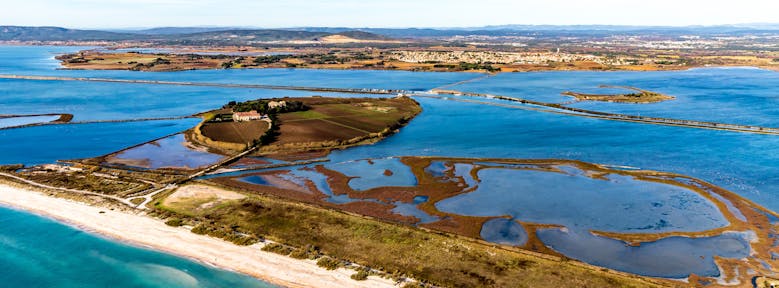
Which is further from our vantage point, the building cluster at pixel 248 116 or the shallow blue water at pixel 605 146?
the building cluster at pixel 248 116

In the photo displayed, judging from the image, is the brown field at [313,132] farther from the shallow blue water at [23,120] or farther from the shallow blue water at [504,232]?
the shallow blue water at [23,120]

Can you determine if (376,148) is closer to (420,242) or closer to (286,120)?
(286,120)

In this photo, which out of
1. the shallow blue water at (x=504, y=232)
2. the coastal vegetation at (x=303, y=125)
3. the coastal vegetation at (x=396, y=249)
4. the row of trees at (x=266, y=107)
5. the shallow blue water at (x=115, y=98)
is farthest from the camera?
the shallow blue water at (x=115, y=98)

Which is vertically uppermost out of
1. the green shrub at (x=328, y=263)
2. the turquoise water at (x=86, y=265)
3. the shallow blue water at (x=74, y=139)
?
the shallow blue water at (x=74, y=139)

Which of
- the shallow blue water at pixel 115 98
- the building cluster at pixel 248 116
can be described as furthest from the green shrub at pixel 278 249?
the shallow blue water at pixel 115 98

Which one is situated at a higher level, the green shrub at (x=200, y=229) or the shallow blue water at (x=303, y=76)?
the shallow blue water at (x=303, y=76)

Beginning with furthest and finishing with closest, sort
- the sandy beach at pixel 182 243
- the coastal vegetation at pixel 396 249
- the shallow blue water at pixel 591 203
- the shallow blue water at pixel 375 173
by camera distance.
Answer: the shallow blue water at pixel 375 173 < the shallow blue water at pixel 591 203 < the sandy beach at pixel 182 243 < the coastal vegetation at pixel 396 249

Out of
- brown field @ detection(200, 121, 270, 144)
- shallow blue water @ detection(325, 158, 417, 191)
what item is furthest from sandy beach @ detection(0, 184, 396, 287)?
brown field @ detection(200, 121, 270, 144)

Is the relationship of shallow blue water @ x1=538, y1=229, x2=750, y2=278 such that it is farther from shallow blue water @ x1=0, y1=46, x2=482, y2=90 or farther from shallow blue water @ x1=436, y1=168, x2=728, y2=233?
shallow blue water @ x1=0, y1=46, x2=482, y2=90
